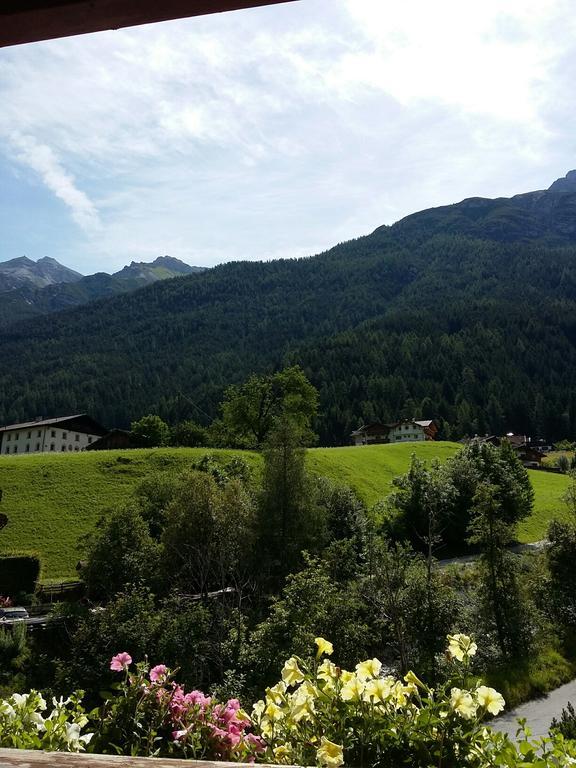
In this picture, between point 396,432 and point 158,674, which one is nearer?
point 158,674

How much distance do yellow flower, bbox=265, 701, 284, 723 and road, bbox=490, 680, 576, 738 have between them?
70.8ft

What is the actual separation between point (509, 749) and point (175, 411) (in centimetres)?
17525

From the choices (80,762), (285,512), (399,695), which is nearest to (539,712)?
(285,512)

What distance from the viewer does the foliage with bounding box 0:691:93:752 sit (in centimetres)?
276

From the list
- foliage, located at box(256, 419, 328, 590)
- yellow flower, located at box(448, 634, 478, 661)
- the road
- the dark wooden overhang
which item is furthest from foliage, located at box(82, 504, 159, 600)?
the dark wooden overhang

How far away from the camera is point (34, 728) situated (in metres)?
3.13

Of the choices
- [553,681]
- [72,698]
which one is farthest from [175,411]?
[72,698]

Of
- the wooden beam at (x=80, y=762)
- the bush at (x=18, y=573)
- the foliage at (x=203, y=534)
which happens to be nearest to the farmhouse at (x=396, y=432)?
the bush at (x=18, y=573)

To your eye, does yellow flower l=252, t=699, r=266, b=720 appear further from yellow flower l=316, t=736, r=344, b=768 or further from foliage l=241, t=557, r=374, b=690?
foliage l=241, t=557, r=374, b=690

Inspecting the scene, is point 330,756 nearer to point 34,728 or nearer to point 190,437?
point 34,728

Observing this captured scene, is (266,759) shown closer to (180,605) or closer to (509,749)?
(509,749)

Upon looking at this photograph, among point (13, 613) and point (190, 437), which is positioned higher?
point (190, 437)

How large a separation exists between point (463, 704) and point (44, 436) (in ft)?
358

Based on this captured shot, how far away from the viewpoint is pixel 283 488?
33.9 m
